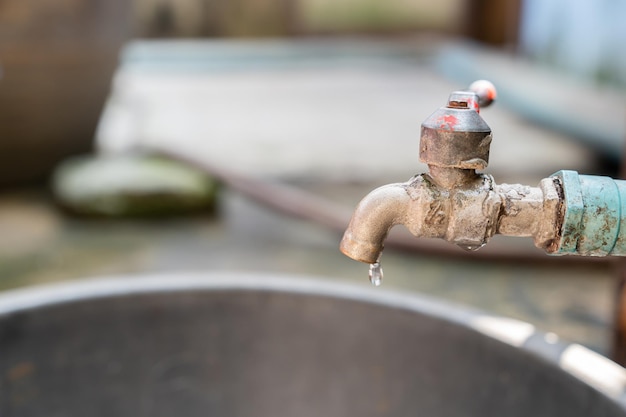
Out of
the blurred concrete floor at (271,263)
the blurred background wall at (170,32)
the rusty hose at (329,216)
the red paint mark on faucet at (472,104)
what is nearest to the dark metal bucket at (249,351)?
the red paint mark on faucet at (472,104)

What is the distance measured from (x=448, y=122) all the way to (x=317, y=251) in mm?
2384

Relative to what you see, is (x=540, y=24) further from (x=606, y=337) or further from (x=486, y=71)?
(x=606, y=337)

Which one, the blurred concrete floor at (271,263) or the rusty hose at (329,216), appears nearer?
the blurred concrete floor at (271,263)

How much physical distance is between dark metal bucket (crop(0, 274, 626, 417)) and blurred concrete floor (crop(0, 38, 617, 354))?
51.8 inches

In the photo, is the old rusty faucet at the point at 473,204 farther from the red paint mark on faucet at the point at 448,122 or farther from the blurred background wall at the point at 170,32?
the blurred background wall at the point at 170,32

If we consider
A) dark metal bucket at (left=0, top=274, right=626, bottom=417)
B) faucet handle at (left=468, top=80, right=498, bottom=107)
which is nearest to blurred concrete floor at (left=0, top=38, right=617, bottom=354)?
dark metal bucket at (left=0, top=274, right=626, bottom=417)

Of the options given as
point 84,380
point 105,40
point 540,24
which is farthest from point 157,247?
point 540,24

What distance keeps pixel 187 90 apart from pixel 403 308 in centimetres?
535

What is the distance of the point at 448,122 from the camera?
841mm

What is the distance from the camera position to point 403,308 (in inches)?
48.1

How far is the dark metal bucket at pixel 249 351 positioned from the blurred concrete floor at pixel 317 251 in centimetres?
132

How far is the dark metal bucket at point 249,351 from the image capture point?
3.84 feet

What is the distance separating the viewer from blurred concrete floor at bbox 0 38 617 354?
8.88 feet

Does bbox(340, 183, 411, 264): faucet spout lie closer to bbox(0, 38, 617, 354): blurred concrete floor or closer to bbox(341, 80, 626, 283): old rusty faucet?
bbox(341, 80, 626, 283): old rusty faucet
